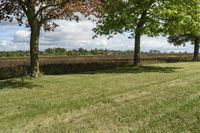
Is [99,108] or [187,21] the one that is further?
[187,21]

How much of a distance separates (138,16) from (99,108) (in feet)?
80.5

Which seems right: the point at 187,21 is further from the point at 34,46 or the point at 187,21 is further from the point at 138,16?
the point at 34,46

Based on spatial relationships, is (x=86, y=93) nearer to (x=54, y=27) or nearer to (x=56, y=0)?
(x=56, y=0)

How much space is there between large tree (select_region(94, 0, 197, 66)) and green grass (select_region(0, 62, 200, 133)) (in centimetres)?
1618

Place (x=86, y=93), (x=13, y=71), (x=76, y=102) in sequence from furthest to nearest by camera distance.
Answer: (x=13, y=71)
(x=86, y=93)
(x=76, y=102)

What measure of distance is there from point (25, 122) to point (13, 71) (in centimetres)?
1717

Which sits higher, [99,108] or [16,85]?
[99,108]

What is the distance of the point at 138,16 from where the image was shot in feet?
124

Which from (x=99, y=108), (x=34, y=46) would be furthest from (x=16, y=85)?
(x=99, y=108)

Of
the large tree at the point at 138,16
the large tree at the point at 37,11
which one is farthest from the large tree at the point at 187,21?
the large tree at the point at 37,11

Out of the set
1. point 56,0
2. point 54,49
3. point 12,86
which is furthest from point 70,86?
point 54,49

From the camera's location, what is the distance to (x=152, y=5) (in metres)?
36.9

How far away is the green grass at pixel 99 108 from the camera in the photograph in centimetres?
1138

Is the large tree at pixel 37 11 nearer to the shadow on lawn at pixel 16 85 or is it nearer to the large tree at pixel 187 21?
the shadow on lawn at pixel 16 85
